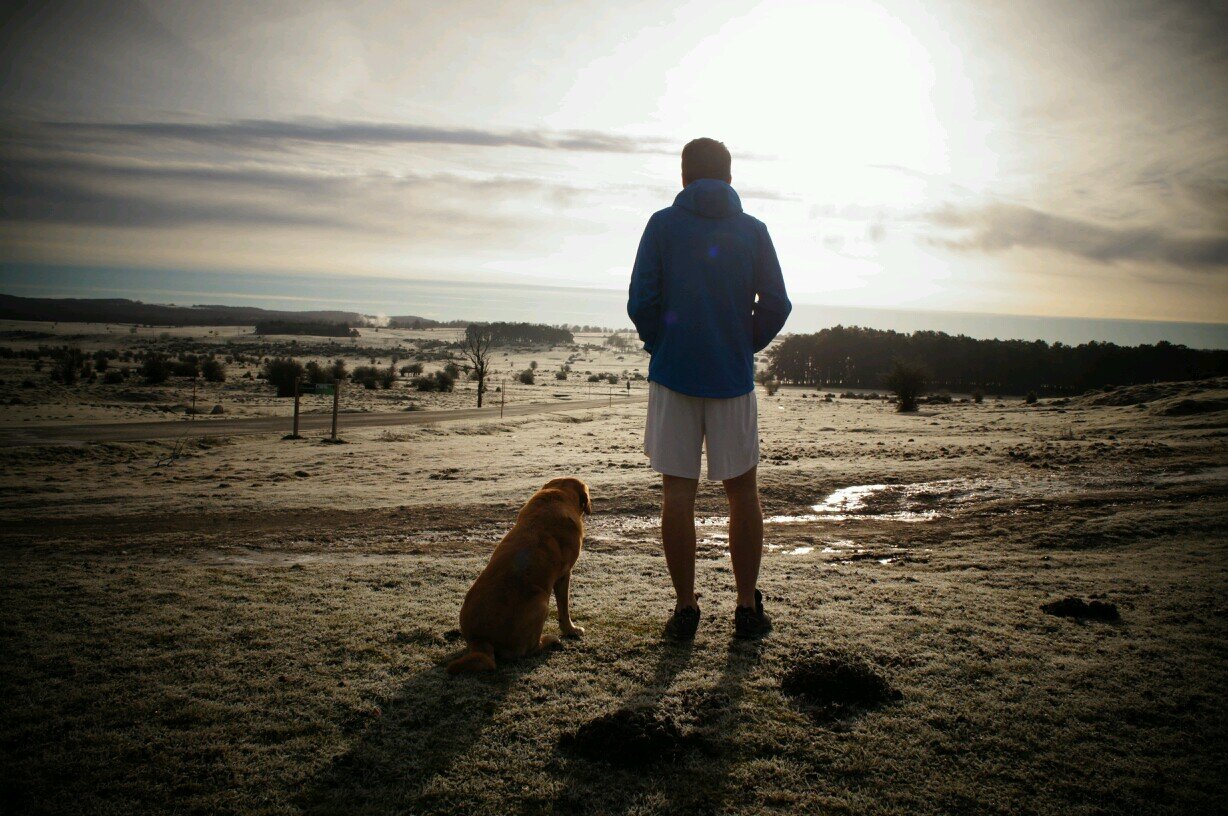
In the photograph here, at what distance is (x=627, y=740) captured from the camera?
2371 millimetres

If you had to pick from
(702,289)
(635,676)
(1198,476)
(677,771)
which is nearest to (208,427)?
(702,289)

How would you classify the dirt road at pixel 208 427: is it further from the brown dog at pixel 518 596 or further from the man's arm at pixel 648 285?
the man's arm at pixel 648 285

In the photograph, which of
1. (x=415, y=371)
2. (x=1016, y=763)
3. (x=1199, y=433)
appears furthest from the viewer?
(x=415, y=371)

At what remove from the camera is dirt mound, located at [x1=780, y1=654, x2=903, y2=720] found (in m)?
2.70

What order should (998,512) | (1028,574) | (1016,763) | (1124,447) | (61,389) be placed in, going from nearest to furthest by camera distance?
(1016,763) → (1028,574) → (998,512) → (1124,447) → (61,389)

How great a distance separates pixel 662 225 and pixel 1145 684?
10.5 ft

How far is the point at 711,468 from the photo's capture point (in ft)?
11.6

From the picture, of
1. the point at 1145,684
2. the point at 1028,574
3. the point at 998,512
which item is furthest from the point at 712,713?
the point at 998,512

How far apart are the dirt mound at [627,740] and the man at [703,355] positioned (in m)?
0.99

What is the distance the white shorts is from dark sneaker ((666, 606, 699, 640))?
763mm

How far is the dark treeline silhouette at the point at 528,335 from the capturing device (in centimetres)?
16950

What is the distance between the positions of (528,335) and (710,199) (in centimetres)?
17795

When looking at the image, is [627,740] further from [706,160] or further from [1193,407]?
[1193,407]

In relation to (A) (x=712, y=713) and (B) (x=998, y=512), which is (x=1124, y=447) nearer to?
(B) (x=998, y=512)
